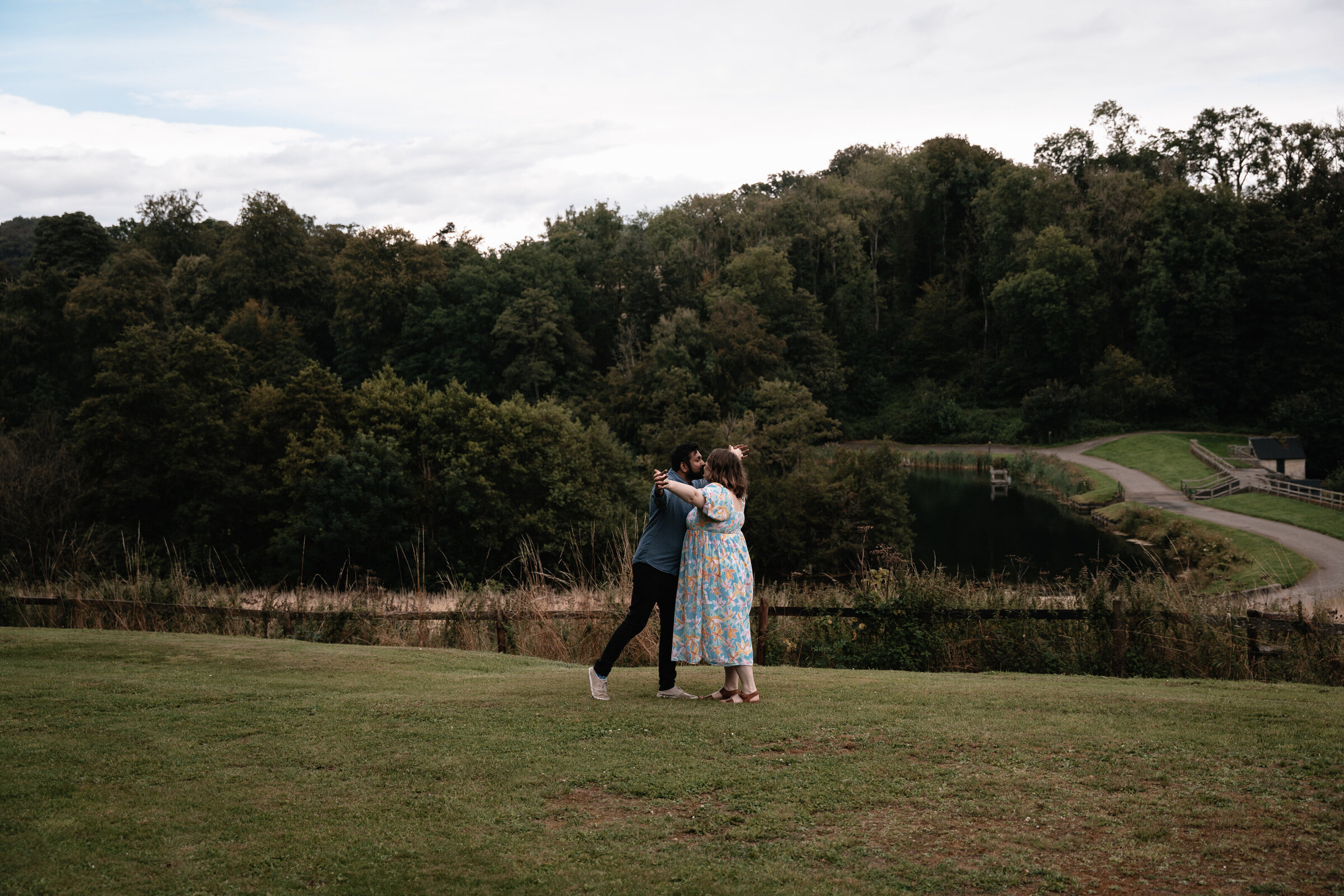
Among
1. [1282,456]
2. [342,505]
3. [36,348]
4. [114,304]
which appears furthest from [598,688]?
[36,348]

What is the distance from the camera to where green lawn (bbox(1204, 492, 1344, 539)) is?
33.7 meters

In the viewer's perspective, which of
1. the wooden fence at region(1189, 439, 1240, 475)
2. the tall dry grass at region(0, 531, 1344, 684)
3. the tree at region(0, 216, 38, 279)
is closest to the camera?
the tall dry grass at region(0, 531, 1344, 684)

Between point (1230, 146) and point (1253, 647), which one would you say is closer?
point (1253, 647)

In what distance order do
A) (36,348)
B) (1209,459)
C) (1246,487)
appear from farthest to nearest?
1. (36,348)
2. (1209,459)
3. (1246,487)

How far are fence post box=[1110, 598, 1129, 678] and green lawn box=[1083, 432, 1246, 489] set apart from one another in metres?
43.9

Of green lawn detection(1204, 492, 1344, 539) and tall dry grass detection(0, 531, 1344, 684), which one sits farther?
green lawn detection(1204, 492, 1344, 539)

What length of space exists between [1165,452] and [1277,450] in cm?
933

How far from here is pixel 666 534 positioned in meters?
6.50

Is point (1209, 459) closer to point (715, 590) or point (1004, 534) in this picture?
point (1004, 534)

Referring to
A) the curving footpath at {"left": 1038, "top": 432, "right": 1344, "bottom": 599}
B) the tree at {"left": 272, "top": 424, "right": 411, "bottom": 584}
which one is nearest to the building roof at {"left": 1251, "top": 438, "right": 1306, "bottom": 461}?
the curving footpath at {"left": 1038, "top": 432, "right": 1344, "bottom": 599}

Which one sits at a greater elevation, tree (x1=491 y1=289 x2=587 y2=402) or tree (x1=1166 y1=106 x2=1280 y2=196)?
tree (x1=1166 y1=106 x2=1280 y2=196)

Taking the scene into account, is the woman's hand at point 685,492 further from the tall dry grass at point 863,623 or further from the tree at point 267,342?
the tree at point 267,342

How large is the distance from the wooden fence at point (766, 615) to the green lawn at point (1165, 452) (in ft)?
143

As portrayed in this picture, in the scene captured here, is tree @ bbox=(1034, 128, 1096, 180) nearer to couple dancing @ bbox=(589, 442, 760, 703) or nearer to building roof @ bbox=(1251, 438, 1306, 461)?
building roof @ bbox=(1251, 438, 1306, 461)
